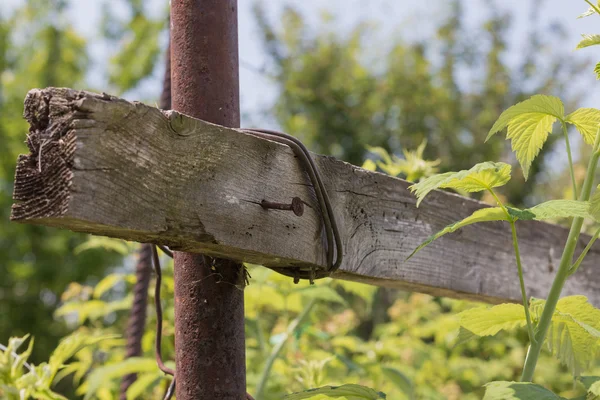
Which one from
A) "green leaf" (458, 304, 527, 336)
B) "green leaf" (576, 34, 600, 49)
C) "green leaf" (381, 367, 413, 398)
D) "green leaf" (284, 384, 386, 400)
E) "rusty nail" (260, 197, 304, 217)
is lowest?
"green leaf" (381, 367, 413, 398)

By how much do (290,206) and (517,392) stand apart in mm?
371

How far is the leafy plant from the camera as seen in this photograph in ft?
3.21

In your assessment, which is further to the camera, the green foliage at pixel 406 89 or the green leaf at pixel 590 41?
the green foliage at pixel 406 89

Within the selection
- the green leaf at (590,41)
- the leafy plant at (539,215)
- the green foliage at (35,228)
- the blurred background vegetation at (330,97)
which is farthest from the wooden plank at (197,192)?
the green foliage at (35,228)

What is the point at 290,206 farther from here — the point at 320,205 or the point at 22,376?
the point at 22,376

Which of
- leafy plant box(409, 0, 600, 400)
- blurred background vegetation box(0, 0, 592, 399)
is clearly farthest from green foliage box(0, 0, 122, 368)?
leafy plant box(409, 0, 600, 400)

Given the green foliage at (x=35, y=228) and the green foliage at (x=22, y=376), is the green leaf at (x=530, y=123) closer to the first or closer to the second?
the green foliage at (x=22, y=376)

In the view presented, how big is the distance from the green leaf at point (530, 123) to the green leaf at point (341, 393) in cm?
40

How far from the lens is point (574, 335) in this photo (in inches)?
44.2

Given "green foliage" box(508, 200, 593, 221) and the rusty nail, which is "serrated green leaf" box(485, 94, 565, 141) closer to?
"green foliage" box(508, 200, 593, 221)

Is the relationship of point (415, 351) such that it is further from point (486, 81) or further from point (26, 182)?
point (486, 81)

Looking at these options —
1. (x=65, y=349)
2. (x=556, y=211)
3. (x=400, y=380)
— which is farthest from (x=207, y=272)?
(x=400, y=380)

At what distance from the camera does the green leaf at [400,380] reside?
1.70 m

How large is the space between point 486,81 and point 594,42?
992 centimetres
